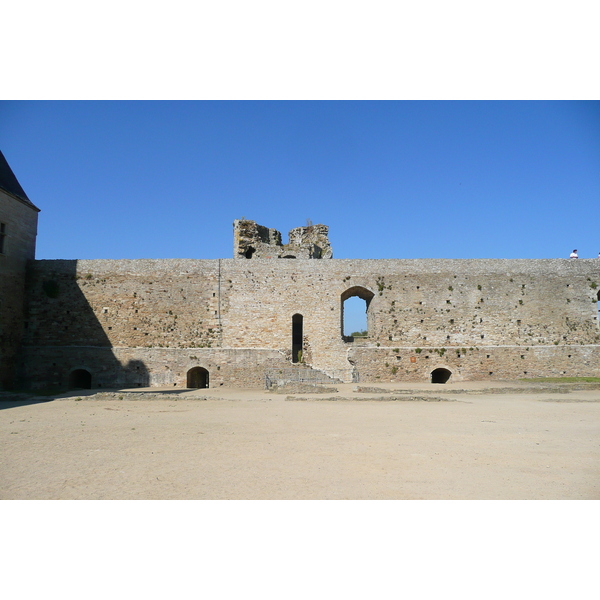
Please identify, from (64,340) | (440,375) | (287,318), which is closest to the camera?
(64,340)

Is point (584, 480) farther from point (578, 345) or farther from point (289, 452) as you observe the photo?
point (578, 345)

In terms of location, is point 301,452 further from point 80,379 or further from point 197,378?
point 80,379

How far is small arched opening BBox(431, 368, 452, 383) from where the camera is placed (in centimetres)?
1964

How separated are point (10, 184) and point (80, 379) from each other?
8.94 m

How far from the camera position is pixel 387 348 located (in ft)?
63.1

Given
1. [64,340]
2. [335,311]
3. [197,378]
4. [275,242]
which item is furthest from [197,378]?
[275,242]

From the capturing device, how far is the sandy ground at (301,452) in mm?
4496

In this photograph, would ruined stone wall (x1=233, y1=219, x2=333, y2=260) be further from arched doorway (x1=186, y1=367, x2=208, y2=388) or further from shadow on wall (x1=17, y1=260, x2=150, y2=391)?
shadow on wall (x1=17, y1=260, x2=150, y2=391)

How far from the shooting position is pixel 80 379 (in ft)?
65.7

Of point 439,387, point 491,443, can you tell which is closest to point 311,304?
point 439,387

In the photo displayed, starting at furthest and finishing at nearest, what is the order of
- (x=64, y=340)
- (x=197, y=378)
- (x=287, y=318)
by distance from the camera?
1. (x=197, y=378)
2. (x=287, y=318)
3. (x=64, y=340)

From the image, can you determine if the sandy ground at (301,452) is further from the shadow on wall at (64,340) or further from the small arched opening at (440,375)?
the small arched opening at (440,375)

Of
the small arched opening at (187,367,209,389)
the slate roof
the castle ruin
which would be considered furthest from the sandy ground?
the slate roof

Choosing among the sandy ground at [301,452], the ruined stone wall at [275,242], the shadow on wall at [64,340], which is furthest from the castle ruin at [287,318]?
the sandy ground at [301,452]
